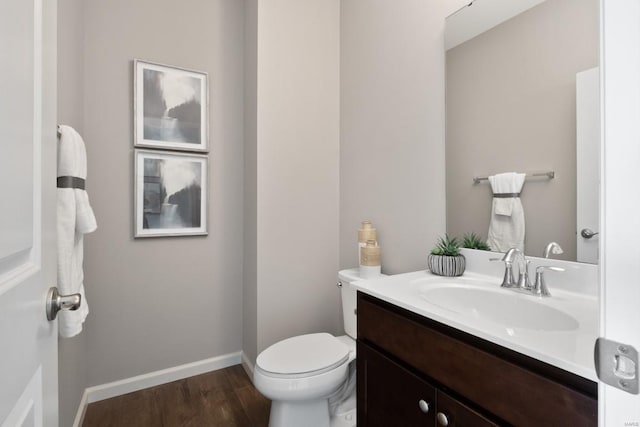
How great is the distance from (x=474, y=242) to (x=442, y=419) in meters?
0.73

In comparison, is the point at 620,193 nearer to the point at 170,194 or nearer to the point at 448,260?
the point at 448,260

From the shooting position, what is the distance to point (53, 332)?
0.64 m

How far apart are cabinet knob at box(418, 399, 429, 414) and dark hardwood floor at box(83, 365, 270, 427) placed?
1095 mm

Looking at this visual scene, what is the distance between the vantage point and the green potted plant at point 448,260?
126 cm

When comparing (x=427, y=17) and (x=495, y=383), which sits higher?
(x=427, y=17)

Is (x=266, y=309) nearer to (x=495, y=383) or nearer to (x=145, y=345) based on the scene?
(x=145, y=345)

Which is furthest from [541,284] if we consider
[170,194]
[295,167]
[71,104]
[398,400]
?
[71,104]

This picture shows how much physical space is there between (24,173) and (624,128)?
0.87 meters

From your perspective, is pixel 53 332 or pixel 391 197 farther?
pixel 391 197

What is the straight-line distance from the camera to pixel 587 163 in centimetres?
96

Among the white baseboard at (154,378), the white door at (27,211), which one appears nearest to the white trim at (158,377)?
the white baseboard at (154,378)

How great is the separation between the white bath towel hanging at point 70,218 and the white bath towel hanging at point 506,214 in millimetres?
1624

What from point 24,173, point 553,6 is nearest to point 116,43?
point 24,173

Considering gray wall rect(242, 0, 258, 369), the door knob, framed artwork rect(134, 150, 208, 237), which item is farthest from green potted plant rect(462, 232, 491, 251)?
framed artwork rect(134, 150, 208, 237)
